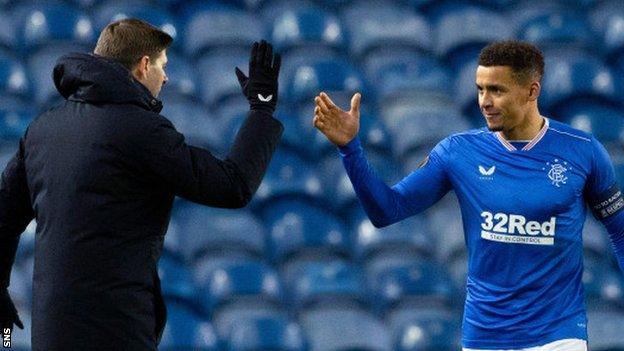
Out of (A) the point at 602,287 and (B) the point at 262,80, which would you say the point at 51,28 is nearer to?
(A) the point at 602,287

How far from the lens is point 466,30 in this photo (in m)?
6.60

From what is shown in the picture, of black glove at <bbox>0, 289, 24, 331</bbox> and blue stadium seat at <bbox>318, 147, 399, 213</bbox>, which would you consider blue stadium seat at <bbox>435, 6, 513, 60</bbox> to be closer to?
blue stadium seat at <bbox>318, 147, 399, 213</bbox>

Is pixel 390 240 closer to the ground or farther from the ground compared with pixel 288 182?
closer to the ground

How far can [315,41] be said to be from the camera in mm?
6484

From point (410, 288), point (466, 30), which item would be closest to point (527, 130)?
point (410, 288)

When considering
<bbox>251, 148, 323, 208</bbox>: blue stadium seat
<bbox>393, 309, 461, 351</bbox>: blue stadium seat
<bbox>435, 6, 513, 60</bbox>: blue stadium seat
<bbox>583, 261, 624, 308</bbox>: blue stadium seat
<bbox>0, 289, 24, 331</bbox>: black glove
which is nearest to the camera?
<bbox>0, 289, 24, 331</bbox>: black glove

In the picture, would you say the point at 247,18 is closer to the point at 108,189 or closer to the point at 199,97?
the point at 199,97

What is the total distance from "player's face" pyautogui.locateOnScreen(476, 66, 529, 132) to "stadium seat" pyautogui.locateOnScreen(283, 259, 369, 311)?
220 cm

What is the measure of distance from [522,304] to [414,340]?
2017 mm

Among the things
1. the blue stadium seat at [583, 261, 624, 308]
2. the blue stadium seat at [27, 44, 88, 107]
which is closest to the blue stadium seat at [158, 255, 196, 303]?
the blue stadium seat at [27, 44, 88, 107]

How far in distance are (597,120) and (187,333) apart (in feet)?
7.33

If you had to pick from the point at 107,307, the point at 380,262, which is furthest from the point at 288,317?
the point at 107,307

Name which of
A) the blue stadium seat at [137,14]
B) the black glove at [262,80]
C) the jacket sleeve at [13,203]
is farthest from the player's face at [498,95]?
the blue stadium seat at [137,14]

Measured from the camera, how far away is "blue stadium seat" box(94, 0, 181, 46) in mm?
6426
